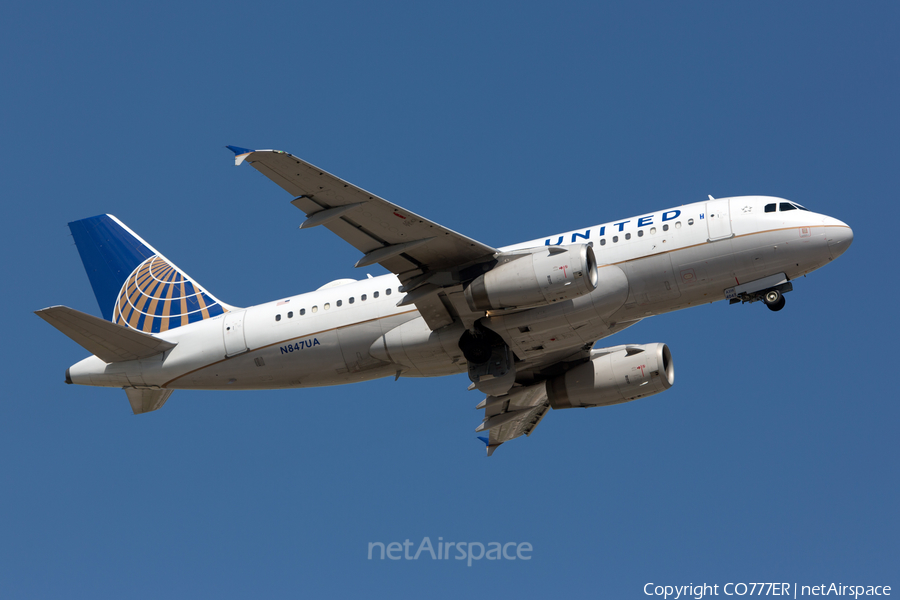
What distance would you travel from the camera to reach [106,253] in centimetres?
3709

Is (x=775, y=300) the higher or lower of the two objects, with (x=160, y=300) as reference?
lower

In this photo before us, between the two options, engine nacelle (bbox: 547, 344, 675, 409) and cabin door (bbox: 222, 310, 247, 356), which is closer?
cabin door (bbox: 222, 310, 247, 356)

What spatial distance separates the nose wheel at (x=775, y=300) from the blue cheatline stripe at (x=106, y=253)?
23150mm

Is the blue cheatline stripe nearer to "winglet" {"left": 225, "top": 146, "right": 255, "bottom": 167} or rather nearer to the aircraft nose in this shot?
"winglet" {"left": 225, "top": 146, "right": 255, "bottom": 167}

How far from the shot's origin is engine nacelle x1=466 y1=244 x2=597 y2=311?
27.4 m

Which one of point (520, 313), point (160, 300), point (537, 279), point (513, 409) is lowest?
point (513, 409)

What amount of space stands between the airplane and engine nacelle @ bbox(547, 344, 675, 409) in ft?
0.22

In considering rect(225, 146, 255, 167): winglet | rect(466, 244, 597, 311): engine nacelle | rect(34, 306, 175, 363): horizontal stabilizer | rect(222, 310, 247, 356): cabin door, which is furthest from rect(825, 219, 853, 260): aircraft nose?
rect(34, 306, 175, 363): horizontal stabilizer

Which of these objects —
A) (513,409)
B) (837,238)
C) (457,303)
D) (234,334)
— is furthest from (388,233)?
(837,238)

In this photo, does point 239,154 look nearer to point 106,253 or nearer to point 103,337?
point 103,337

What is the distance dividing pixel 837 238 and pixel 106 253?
26.8 m

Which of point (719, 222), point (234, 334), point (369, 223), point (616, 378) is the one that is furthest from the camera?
point (616, 378)

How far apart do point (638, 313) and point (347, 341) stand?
950cm

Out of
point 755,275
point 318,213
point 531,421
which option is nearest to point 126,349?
point 318,213
